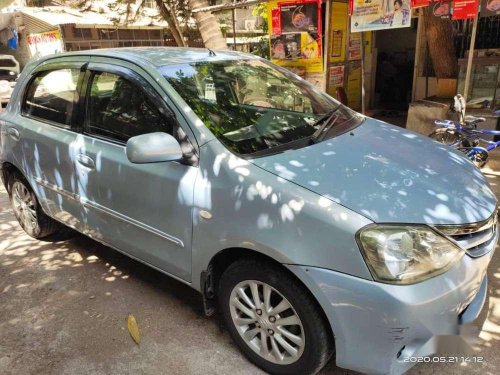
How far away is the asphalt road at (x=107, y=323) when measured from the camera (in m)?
2.60

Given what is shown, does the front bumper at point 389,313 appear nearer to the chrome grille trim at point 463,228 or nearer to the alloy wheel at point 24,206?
the chrome grille trim at point 463,228

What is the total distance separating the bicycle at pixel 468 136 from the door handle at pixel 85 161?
4.25 metres

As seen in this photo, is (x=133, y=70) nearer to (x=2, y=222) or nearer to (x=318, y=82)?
(x=2, y=222)

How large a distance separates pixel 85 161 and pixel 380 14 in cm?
446

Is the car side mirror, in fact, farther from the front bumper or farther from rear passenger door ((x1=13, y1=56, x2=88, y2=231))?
rear passenger door ((x1=13, y1=56, x2=88, y2=231))

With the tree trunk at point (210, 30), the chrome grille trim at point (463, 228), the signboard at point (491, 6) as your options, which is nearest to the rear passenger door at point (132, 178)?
the chrome grille trim at point (463, 228)

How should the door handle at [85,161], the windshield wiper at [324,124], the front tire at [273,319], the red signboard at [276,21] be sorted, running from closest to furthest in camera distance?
the front tire at [273,319] < the windshield wiper at [324,124] < the door handle at [85,161] < the red signboard at [276,21]

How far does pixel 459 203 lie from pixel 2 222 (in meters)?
4.73

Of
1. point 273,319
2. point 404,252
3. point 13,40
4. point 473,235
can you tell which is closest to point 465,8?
point 473,235

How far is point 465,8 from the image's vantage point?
200 inches

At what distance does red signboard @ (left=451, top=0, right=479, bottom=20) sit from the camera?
5.00 meters

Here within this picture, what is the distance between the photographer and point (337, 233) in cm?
196

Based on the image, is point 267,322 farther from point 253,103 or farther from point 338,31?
point 338,31

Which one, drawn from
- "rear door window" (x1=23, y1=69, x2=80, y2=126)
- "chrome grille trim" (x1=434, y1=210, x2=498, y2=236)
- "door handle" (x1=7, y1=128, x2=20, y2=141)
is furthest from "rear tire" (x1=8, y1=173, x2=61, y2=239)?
"chrome grille trim" (x1=434, y1=210, x2=498, y2=236)
